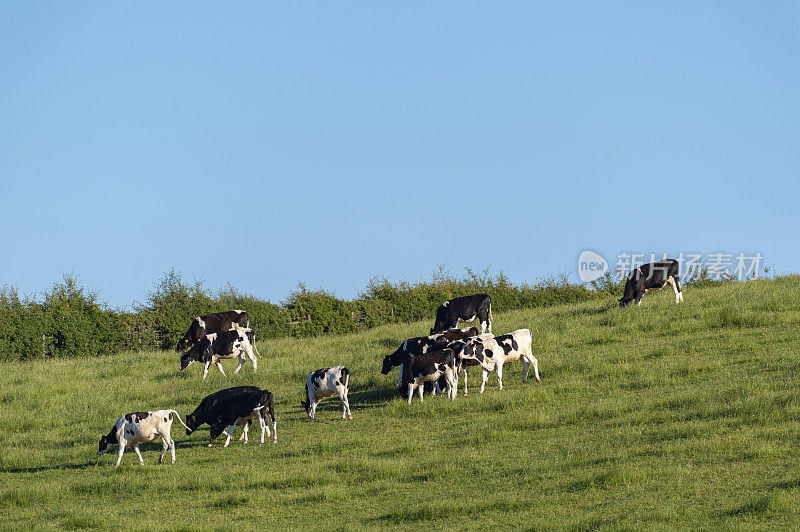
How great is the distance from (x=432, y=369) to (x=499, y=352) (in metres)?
2.17

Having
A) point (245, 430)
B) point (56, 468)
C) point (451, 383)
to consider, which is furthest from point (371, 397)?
point (56, 468)

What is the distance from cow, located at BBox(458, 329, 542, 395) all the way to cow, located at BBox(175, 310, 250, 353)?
14521 mm

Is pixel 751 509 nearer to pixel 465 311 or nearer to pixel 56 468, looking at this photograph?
pixel 56 468

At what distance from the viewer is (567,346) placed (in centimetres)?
2667

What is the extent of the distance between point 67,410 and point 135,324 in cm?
1679

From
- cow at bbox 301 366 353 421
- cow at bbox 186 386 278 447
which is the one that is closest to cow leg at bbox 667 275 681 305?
cow at bbox 301 366 353 421

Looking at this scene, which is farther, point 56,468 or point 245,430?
point 245,430

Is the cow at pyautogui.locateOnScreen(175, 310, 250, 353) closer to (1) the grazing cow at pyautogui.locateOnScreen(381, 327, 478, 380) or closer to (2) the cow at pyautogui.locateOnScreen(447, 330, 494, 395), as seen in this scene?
(1) the grazing cow at pyautogui.locateOnScreen(381, 327, 478, 380)

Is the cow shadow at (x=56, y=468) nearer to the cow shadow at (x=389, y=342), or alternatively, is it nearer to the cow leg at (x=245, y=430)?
the cow leg at (x=245, y=430)

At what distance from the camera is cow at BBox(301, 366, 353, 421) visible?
21125mm

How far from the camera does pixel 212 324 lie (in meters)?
34.5

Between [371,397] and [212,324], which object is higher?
[212,324]

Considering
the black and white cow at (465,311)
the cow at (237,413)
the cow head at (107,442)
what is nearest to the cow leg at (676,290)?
the black and white cow at (465,311)

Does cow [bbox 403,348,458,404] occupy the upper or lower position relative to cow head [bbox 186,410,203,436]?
upper
